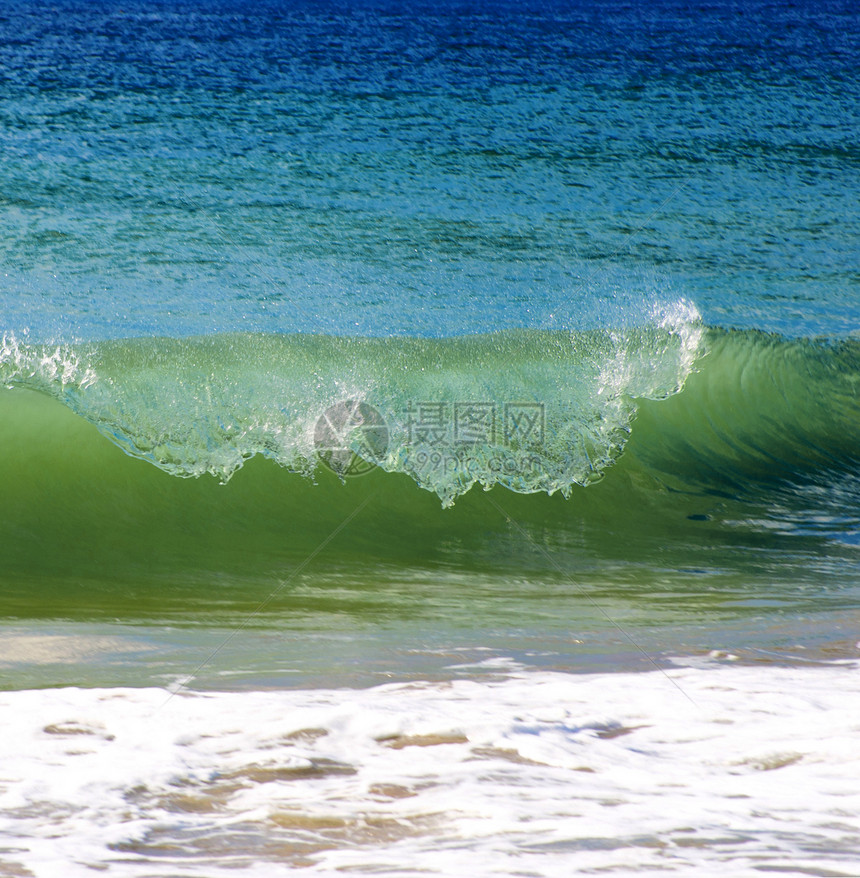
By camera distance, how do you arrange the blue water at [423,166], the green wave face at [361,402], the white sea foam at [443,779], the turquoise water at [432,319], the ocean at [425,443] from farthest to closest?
the blue water at [423,166] → the green wave face at [361,402] → the turquoise water at [432,319] → the ocean at [425,443] → the white sea foam at [443,779]

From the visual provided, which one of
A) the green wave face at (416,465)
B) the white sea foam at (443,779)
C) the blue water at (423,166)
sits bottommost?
the white sea foam at (443,779)

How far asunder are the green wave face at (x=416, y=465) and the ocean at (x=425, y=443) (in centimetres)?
3

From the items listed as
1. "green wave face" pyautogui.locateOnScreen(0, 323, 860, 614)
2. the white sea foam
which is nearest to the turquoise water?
"green wave face" pyautogui.locateOnScreen(0, 323, 860, 614)

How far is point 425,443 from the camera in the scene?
491cm

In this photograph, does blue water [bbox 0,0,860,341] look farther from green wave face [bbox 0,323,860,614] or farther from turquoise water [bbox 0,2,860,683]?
green wave face [bbox 0,323,860,614]

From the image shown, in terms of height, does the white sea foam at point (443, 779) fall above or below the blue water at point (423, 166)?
below

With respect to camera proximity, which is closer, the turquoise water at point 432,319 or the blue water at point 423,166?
the turquoise water at point 432,319

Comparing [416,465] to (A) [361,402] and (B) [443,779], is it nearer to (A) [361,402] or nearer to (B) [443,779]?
(A) [361,402]

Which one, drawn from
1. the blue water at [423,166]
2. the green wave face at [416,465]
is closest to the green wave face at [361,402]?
the green wave face at [416,465]

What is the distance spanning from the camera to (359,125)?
10.4 meters

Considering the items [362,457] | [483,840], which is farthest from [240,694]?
[362,457]

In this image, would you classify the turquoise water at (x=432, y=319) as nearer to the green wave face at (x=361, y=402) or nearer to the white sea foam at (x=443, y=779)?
the green wave face at (x=361, y=402)

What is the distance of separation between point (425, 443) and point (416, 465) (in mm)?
158

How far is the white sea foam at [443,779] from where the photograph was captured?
172 cm
